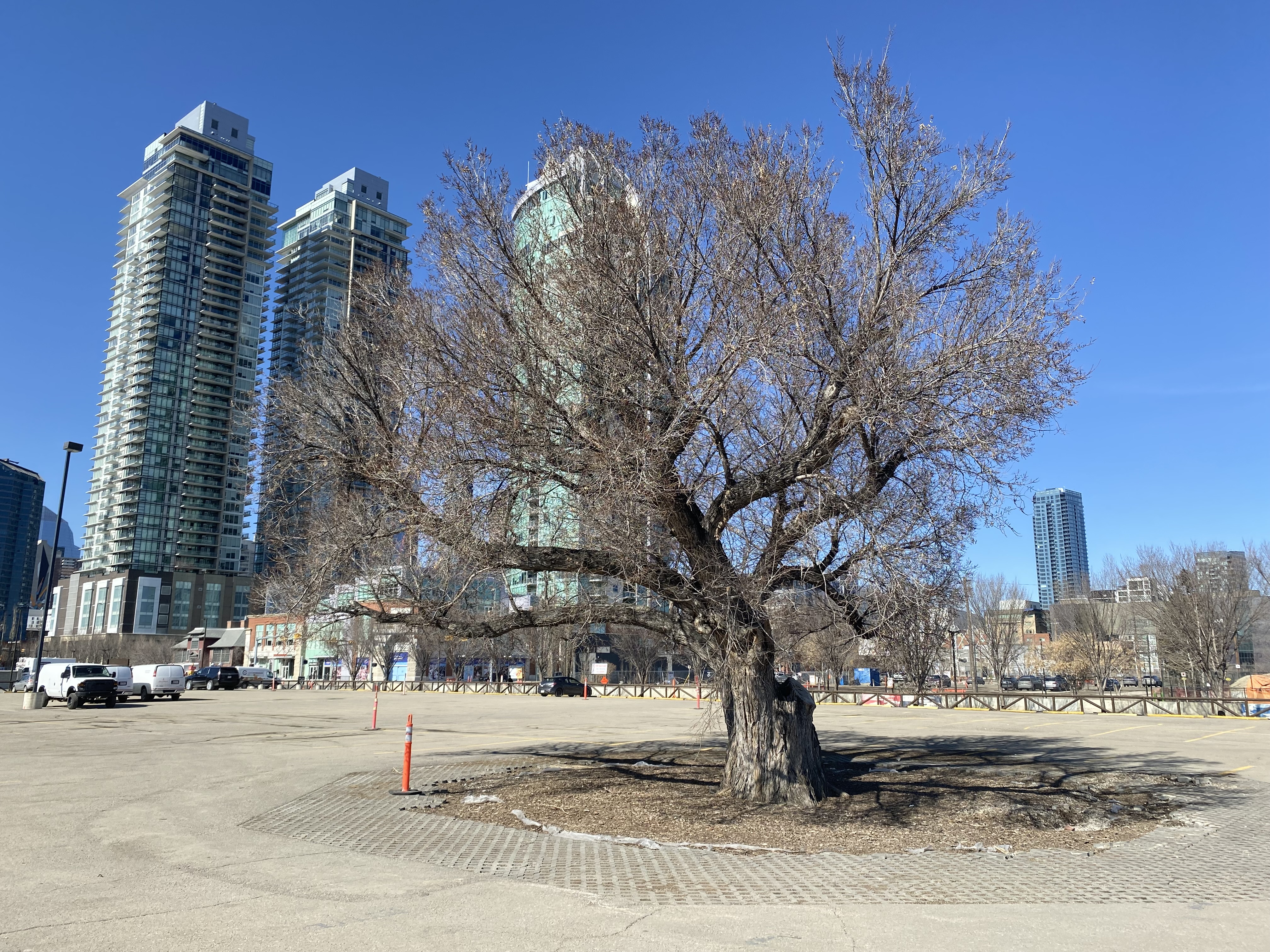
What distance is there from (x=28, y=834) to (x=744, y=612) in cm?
853

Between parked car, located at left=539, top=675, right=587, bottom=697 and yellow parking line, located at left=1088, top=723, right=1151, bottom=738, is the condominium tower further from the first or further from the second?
yellow parking line, located at left=1088, top=723, right=1151, bottom=738

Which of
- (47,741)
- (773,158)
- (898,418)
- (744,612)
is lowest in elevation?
(47,741)

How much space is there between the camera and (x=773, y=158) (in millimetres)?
10828

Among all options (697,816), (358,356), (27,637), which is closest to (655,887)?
(697,816)

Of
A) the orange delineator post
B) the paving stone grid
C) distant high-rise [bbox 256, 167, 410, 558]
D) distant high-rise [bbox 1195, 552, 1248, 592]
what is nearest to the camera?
the paving stone grid

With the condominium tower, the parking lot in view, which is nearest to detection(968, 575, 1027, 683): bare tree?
the parking lot

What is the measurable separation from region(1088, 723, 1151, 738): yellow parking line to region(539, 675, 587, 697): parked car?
1277 inches

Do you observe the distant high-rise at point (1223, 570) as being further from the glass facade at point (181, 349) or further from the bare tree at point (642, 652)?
the glass facade at point (181, 349)

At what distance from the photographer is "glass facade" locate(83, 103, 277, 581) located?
155125 mm

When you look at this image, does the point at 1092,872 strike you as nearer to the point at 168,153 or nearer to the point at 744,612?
the point at 744,612

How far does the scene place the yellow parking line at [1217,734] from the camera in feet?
73.0

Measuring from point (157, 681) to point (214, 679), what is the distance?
17429 mm

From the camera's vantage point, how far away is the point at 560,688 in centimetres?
5397

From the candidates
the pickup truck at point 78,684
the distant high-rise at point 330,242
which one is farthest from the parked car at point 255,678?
the distant high-rise at point 330,242
